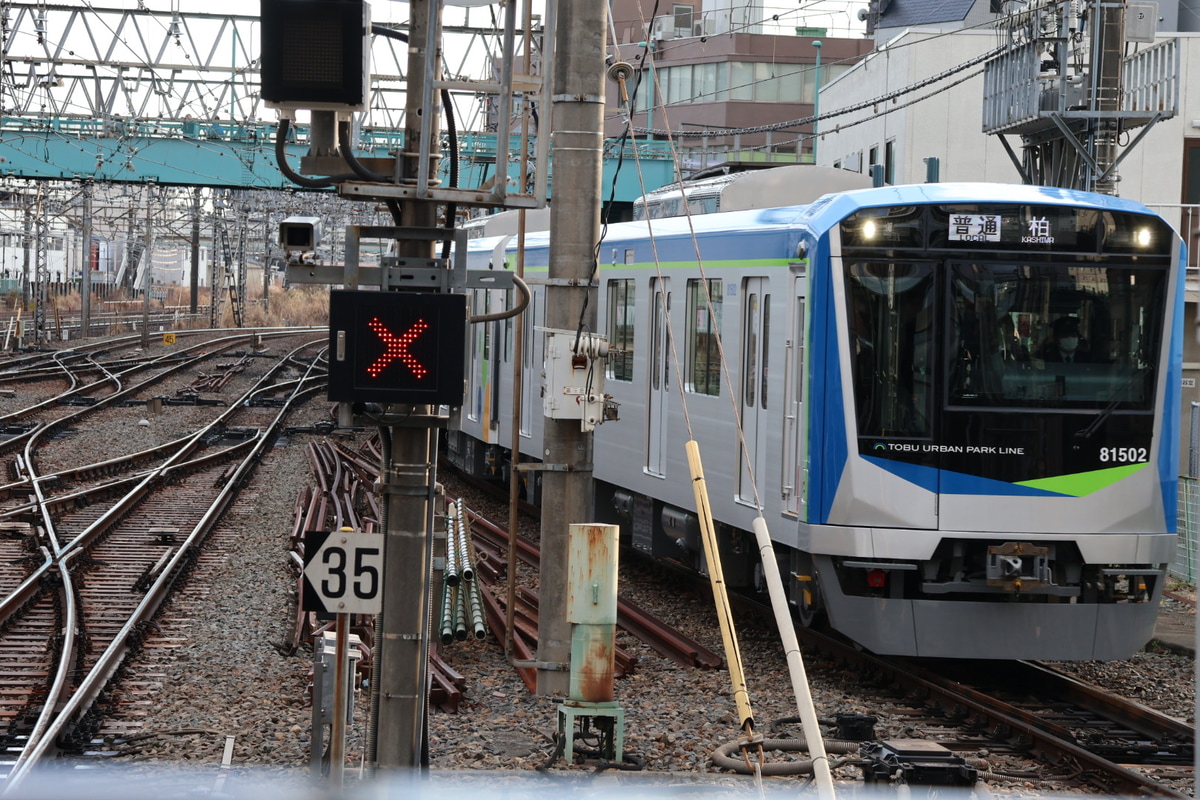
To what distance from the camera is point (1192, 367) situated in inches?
709

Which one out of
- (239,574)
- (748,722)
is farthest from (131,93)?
(748,722)

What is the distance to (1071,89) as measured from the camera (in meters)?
16.3

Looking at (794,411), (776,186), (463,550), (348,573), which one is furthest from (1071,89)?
(348,573)

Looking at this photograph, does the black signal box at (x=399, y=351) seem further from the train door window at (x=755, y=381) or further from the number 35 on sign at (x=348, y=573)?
the train door window at (x=755, y=381)

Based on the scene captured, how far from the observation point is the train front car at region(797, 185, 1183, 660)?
9.27 m

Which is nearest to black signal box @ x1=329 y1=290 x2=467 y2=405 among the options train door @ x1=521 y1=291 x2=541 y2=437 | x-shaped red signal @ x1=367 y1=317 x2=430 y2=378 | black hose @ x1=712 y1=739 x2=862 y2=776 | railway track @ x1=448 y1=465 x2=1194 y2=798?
x-shaped red signal @ x1=367 y1=317 x2=430 y2=378

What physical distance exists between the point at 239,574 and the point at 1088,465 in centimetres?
733

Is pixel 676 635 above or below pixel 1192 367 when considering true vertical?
below

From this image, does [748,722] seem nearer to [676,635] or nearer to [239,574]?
[676,635]

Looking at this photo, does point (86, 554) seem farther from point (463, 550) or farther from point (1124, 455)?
point (1124, 455)

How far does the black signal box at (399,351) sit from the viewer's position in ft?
18.6

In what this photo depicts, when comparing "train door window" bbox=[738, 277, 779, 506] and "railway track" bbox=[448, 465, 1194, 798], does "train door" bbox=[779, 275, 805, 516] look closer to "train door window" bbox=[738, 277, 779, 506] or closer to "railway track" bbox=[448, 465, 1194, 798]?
"train door window" bbox=[738, 277, 779, 506]

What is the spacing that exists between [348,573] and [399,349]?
1.07 meters

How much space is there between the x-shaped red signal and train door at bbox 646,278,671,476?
639cm
